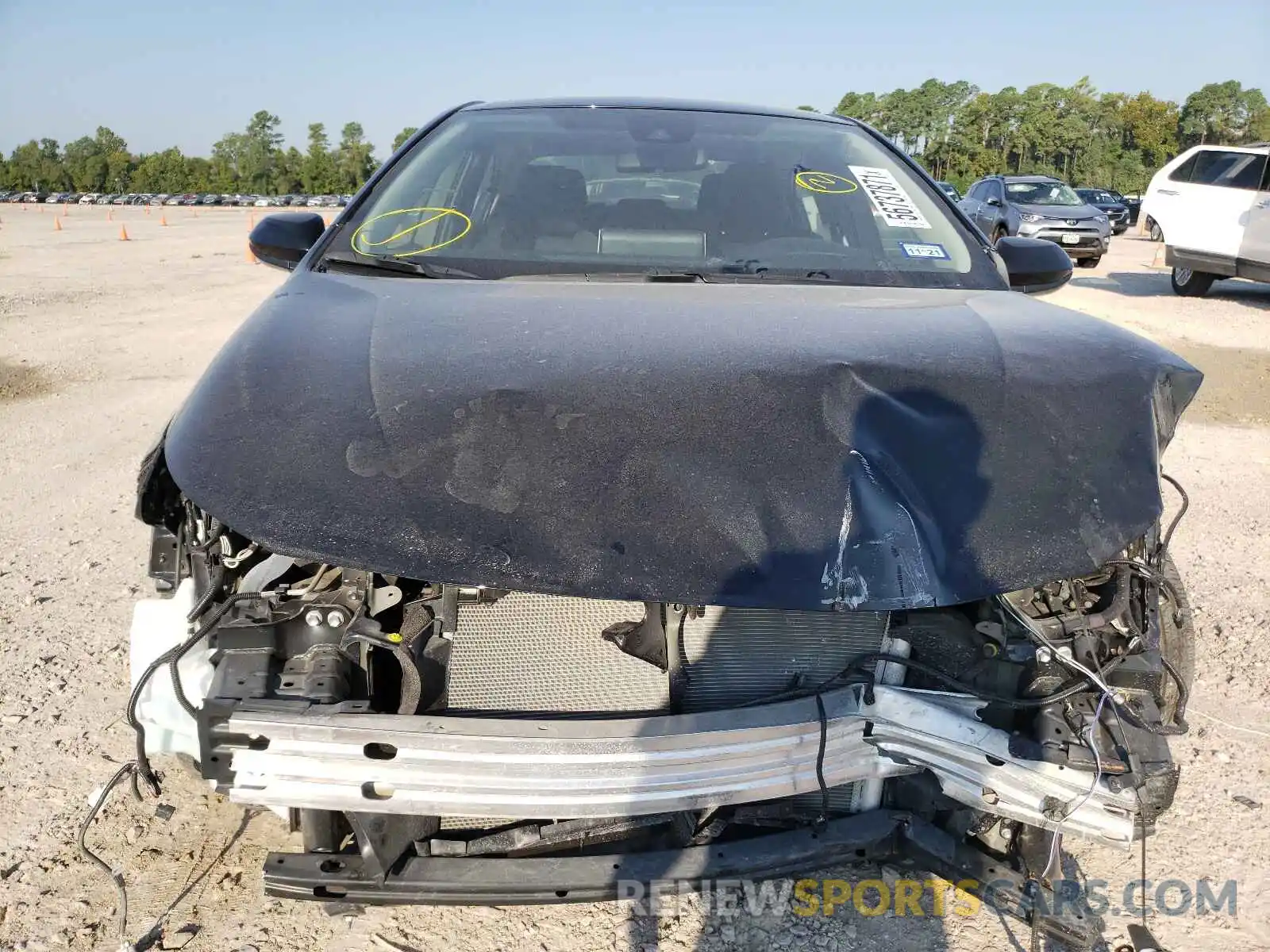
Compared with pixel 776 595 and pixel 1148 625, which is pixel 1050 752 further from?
pixel 776 595

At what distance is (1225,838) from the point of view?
2.33 m

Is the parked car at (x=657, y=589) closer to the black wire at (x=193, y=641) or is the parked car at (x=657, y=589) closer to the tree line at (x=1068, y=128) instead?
the black wire at (x=193, y=641)

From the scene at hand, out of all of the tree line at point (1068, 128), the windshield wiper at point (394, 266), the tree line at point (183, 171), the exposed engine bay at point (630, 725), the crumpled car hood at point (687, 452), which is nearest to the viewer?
the crumpled car hood at point (687, 452)

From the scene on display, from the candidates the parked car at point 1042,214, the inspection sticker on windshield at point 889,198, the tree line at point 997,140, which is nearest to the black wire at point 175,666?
the inspection sticker on windshield at point 889,198

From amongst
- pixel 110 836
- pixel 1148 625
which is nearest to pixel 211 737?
pixel 110 836

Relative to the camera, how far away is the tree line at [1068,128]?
183ft

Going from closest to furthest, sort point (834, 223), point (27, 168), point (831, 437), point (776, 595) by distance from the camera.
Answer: point (776, 595), point (831, 437), point (834, 223), point (27, 168)

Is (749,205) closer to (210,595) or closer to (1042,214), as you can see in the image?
(210,595)

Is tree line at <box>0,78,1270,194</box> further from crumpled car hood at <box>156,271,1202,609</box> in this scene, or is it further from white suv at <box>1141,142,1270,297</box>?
crumpled car hood at <box>156,271,1202,609</box>

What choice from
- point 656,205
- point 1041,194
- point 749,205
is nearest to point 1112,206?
point 1041,194

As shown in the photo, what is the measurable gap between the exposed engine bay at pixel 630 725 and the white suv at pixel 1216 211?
1094 cm

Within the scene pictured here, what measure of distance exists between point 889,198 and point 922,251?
273mm

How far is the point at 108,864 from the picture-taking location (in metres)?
2.14

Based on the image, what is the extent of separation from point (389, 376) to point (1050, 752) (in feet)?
4.54
